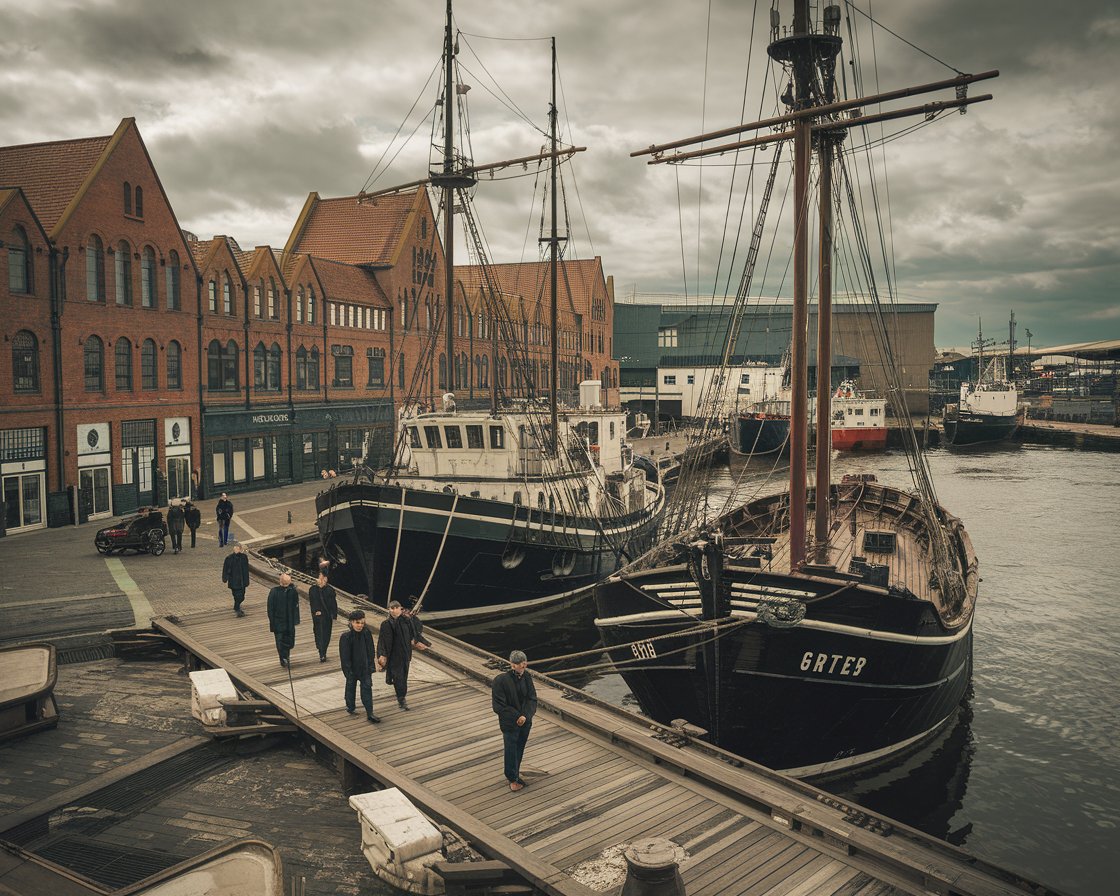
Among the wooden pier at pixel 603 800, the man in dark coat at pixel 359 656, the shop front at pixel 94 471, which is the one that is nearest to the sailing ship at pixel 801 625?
the wooden pier at pixel 603 800

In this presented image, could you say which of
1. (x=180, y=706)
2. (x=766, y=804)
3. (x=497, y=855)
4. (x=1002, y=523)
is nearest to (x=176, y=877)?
(x=497, y=855)

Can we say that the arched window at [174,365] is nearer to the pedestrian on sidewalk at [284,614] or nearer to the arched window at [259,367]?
the arched window at [259,367]

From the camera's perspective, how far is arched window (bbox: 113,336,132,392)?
117 feet

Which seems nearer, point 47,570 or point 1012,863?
point 1012,863

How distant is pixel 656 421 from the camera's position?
95.3 metres

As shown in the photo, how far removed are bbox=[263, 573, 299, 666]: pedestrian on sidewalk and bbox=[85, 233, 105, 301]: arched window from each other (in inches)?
1015

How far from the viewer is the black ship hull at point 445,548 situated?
77.8 feet

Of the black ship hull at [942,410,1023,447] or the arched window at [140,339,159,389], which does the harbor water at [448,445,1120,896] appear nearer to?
the arched window at [140,339,159,389]

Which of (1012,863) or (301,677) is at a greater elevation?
(301,677)

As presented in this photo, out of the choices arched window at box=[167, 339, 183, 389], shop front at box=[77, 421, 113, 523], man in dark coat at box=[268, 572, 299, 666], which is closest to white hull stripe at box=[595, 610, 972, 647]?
man in dark coat at box=[268, 572, 299, 666]

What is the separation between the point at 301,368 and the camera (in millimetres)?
48375

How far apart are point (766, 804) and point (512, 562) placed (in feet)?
55.2

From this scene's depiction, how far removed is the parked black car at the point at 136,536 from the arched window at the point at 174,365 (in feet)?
39.8

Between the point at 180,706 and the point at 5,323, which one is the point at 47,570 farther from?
the point at 180,706
